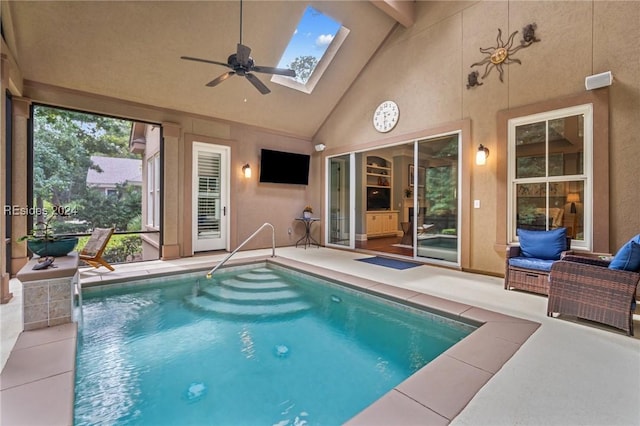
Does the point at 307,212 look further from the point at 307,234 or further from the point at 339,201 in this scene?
the point at 339,201

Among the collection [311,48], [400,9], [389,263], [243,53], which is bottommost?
[389,263]

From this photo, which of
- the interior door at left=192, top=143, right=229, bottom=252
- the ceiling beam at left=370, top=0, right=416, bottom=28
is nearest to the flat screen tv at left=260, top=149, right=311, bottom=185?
the interior door at left=192, top=143, right=229, bottom=252

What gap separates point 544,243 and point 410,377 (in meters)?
3.24

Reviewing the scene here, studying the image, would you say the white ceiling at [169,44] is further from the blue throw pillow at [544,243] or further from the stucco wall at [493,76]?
the blue throw pillow at [544,243]

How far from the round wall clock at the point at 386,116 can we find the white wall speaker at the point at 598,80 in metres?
3.11

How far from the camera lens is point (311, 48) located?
6.79 meters

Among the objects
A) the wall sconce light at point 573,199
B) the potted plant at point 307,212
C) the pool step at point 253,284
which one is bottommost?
the pool step at point 253,284

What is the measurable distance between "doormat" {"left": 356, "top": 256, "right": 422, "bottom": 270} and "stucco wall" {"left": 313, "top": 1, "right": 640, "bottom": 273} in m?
1.12

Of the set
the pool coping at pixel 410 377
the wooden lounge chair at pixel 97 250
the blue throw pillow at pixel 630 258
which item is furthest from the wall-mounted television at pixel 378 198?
the wooden lounge chair at pixel 97 250

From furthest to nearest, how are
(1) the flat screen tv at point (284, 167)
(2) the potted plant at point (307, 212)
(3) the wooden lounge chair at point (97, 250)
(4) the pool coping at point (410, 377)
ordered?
(2) the potted plant at point (307, 212) → (1) the flat screen tv at point (284, 167) → (3) the wooden lounge chair at point (97, 250) → (4) the pool coping at point (410, 377)

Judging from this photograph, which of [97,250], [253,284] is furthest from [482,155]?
[97,250]

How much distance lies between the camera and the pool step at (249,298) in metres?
3.73

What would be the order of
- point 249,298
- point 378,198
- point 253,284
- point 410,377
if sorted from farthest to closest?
point 378,198, point 253,284, point 249,298, point 410,377

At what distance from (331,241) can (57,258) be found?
5970mm
